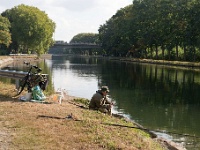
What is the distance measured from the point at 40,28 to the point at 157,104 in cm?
8327

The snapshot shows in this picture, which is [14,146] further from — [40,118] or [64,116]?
[64,116]

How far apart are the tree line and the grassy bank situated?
5258cm

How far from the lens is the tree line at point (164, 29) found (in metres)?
65.4

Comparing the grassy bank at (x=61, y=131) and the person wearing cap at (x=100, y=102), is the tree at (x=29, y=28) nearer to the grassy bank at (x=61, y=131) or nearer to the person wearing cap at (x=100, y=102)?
the person wearing cap at (x=100, y=102)

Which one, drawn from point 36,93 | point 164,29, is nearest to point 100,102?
point 36,93

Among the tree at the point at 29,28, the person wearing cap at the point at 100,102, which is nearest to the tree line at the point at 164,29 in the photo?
the tree at the point at 29,28

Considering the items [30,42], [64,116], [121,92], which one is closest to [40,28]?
[30,42]

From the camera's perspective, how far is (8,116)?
466 inches

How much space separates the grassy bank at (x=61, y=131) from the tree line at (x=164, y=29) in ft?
173

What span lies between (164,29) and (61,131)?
66929 millimetres

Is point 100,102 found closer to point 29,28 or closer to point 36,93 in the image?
point 36,93

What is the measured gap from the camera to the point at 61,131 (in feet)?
33.4

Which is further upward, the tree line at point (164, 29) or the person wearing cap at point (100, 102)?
the tree line at point (164, 29)

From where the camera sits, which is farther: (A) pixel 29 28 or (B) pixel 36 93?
(A) pixel 29 28
